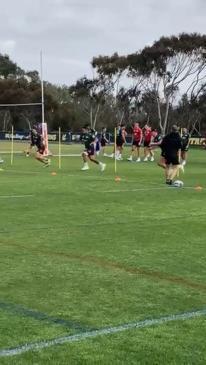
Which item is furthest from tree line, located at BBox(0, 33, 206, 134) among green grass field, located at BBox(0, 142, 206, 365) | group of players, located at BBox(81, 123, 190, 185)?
green grass field, located at BBox(0, 142, 206, 365)

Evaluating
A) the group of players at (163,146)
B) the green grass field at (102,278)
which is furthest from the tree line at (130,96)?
the green grass field at (102,278)

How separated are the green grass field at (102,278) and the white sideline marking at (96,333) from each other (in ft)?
0.13

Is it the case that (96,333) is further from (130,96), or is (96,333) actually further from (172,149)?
(130,96)

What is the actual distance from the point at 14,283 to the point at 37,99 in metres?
91.7

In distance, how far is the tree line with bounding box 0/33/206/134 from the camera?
7469 centimetres

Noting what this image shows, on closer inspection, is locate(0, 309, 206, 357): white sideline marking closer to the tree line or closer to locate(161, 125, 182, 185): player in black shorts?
locate(161, 125, 182, 185): player in black shorts

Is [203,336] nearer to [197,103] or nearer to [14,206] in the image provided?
[14,206]

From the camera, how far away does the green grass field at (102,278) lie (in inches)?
211

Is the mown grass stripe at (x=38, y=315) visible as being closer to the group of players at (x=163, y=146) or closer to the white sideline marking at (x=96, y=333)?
the white sideline marking at (x=96, y=333)

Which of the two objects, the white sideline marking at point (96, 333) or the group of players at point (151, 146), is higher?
the group of players at point (151, 146)

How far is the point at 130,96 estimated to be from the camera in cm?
8506

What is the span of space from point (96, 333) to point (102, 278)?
6.79 feet

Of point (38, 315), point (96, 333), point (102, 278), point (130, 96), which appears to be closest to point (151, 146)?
point (102, 278)

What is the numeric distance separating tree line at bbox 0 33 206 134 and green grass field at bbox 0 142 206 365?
60737 millimetres
